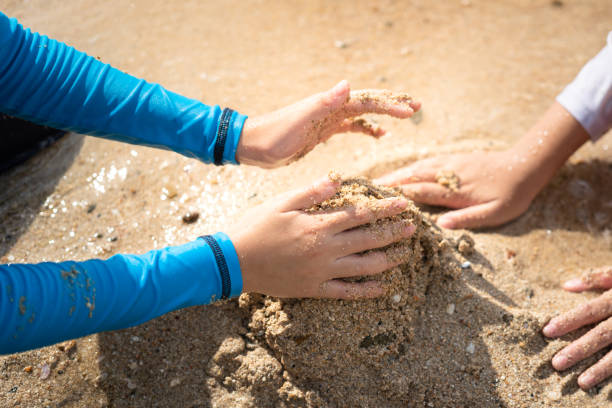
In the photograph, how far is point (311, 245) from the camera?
1.86 m

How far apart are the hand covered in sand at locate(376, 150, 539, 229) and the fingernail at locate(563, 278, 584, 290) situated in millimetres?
466

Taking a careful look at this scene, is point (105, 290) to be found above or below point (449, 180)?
above

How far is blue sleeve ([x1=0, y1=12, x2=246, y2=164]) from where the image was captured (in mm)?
2008

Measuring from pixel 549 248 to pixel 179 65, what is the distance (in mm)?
2801

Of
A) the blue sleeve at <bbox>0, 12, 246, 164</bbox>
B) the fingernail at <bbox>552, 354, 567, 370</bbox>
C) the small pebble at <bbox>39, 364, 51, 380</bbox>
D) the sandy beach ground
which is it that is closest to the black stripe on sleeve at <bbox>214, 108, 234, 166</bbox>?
the blue sleeve at <bbox>0, 12, 246, 164</bbox>

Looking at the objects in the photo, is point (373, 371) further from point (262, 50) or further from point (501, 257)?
point (262, 50)

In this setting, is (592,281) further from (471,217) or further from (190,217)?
(190,217)

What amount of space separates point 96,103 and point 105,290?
0.93 m

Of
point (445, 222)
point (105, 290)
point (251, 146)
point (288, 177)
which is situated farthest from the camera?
point (288, 177)

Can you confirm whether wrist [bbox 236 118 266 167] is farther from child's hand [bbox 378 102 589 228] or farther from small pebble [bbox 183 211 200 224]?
child's hand [bbox 378 102 589 228]

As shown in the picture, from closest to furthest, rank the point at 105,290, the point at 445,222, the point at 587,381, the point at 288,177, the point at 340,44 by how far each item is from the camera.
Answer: the point at 105,290 → the point at 587,381 → the point at 445,222 → the point at 288,177 → the point at 340,44

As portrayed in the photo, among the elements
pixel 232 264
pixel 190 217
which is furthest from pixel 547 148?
pixel 190 217

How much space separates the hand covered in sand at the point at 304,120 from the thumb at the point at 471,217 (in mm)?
718

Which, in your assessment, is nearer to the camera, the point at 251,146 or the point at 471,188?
the point at 251,146
